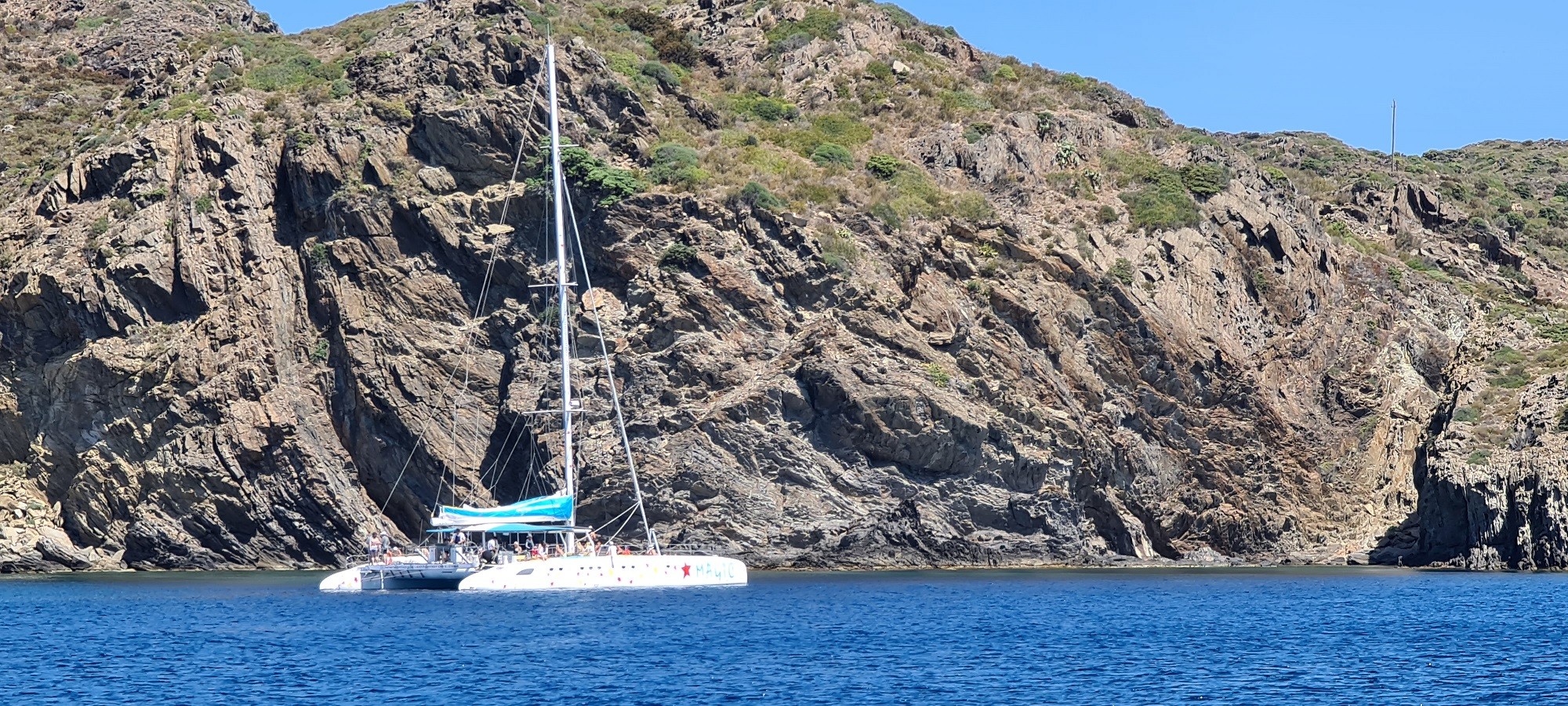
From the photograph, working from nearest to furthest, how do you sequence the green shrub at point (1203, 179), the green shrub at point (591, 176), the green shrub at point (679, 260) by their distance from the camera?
the green shrub at point (679, 260) < the green shrub at point (591, 176) < the green shrub at point (1203, 179)

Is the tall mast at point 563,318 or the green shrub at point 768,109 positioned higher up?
the green shrub at point 768,109

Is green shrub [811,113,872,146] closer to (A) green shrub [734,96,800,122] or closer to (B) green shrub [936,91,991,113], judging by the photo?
(A) green shrub [734,96,800,122]

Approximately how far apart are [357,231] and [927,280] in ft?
77.3

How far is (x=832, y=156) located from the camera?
81.4 metres

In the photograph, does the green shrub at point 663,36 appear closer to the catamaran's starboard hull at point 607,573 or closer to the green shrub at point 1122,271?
the green shrub at point 1122,271

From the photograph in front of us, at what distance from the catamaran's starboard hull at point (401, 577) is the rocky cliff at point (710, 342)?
7.90 meters

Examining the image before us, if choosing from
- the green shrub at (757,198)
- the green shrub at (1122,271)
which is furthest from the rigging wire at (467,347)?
the green shrub at (1122,271)

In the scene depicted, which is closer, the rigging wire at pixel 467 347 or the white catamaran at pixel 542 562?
the white catamaran at pixel 542 562

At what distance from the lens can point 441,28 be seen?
8075cm

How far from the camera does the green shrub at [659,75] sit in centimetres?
8512

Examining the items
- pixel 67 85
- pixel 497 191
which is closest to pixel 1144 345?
pixel 497 191

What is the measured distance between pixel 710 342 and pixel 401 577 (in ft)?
51.5

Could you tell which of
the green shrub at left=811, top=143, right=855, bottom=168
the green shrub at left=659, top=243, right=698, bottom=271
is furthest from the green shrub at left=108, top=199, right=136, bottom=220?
the green shrub at left=811, top=143, right=855, bottom=168

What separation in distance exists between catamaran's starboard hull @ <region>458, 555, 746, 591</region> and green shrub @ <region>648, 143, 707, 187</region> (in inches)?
836
